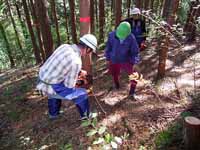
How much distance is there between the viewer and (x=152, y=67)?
795 cm

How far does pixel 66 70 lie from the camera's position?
4.56m

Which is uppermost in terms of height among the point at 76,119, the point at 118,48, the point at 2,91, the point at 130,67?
the point at 118,48

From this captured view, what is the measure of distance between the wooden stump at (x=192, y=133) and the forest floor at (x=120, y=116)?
0.85 feet

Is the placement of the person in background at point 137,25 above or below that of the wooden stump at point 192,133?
above

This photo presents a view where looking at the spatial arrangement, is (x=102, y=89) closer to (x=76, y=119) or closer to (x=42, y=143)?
(x=76, y=119)

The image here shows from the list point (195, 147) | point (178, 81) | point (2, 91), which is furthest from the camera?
point (2, 91)

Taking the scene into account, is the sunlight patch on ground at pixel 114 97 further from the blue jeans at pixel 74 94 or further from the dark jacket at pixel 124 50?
the blue jeans at pixel 74 94

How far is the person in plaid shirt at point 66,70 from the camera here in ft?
14.8

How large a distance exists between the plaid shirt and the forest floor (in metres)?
1.11

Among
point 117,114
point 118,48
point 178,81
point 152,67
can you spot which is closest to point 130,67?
point 118,48

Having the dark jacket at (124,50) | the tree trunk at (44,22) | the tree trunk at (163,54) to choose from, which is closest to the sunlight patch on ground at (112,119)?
the dark jacket at (124,50)

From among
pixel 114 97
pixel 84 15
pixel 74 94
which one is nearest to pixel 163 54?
pixel 114 97

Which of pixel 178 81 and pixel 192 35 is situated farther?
pixel 192 35

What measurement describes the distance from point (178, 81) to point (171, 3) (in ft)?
6.78
